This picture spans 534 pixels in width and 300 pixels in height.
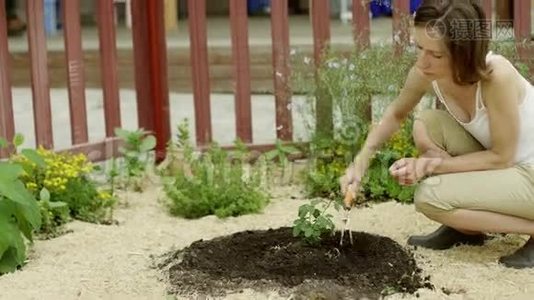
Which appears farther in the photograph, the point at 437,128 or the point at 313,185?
the point at 313,185

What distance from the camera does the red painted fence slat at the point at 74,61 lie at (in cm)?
552

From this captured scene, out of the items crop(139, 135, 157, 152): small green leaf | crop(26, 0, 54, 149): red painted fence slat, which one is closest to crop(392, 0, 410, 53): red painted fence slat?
crop(139, 135, 157, 152): small green leaf

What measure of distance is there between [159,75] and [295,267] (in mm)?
2473

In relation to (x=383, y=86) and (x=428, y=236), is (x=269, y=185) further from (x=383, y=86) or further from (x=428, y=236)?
(x=428, y=236)

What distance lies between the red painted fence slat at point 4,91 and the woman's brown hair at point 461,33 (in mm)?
2396

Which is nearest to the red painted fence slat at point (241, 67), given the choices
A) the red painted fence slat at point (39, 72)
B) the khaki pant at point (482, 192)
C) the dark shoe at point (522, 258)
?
the red painted fence slat at point (39, 72)

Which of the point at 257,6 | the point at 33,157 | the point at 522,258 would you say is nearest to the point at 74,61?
the point at 33,157

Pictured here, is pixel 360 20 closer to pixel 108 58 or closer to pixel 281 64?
pixel 281 64

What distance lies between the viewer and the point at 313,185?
202 inches

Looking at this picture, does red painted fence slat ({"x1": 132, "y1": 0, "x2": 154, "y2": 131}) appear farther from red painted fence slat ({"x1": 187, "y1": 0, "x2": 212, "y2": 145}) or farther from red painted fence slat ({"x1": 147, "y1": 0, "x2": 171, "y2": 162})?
red painted fence slat ({"x1": 187, "y1": 0, "x2": 212, "y2": 145})

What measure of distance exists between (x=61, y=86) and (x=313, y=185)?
464cm

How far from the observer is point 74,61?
557cm

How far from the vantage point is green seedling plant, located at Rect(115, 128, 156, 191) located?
210 inches

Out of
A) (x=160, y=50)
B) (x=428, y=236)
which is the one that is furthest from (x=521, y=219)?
(x=160, y=50)
